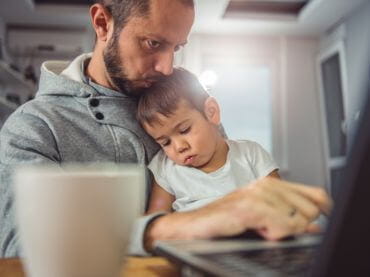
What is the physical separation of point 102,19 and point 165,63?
0.97ft

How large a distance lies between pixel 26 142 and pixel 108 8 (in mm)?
541

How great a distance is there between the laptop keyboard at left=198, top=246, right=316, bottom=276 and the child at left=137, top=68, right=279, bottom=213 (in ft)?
2.25

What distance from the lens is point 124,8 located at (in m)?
1.39

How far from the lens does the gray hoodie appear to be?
1098 mm

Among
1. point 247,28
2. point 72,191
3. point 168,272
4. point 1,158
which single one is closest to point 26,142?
point 1,158

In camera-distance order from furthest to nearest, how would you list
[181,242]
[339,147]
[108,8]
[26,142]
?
1. [339,147]
2. [108,8]
3. [26,142]
4. [181,242]

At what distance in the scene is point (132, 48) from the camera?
1331 millimetres

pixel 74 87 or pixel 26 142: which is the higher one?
pixel 74 87

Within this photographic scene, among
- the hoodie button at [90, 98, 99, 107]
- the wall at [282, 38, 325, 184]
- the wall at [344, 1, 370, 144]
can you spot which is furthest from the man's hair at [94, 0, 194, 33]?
the wall at [282, 38, 325, 184]

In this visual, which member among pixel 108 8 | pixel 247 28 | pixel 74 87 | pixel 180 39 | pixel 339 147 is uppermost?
pixel 247 28

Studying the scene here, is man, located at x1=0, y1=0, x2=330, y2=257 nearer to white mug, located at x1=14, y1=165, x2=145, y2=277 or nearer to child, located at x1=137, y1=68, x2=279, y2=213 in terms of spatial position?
child, located at x1=137, y1=68, x2=279, y2=213

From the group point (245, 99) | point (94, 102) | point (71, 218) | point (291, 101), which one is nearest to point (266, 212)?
point (71, 218)

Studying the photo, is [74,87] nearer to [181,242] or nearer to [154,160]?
[154,160]

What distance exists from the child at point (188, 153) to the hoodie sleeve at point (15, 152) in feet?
0.82
